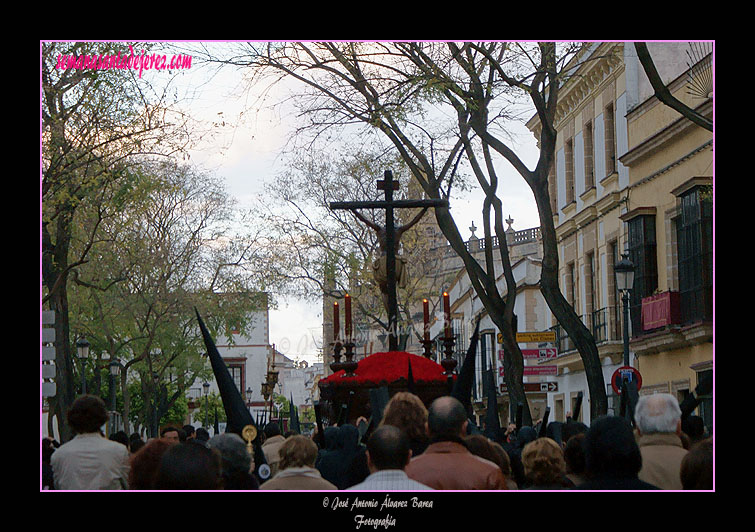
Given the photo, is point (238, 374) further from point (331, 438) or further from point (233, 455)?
point (233, 455)

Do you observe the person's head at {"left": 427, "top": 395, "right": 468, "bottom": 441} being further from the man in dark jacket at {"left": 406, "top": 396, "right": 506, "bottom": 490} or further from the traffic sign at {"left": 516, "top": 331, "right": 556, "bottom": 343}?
the traffic sign at {"left": 516, "top": 331, "right": 556, "bottom": 343}

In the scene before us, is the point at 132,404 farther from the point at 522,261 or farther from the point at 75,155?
the point at 75,155

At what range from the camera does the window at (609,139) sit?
33.0 metres

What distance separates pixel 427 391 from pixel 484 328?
4573 centimetres

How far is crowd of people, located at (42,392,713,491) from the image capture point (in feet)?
18.9

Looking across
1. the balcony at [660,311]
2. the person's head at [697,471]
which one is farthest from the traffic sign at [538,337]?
the person's head at [697,471]

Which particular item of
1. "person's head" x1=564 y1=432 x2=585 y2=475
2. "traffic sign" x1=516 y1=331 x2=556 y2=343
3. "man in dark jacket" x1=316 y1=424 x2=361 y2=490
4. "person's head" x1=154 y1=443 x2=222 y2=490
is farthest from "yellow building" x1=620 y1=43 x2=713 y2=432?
"person's head" x1=154 y1=443 x2=222 y2=490

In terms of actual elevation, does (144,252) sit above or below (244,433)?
above

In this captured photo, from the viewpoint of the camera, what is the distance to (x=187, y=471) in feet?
18.3

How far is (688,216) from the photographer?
25.7 meters

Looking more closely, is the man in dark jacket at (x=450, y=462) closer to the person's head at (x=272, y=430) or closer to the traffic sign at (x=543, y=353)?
the person's head at (x=272, y=430)

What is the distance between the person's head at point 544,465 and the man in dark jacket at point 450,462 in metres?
0.35

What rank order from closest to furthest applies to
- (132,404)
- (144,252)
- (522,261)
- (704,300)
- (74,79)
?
1. (74,79)
2. (704,300)
3. (144,252)
4. (522,261)
5. (132,404)
